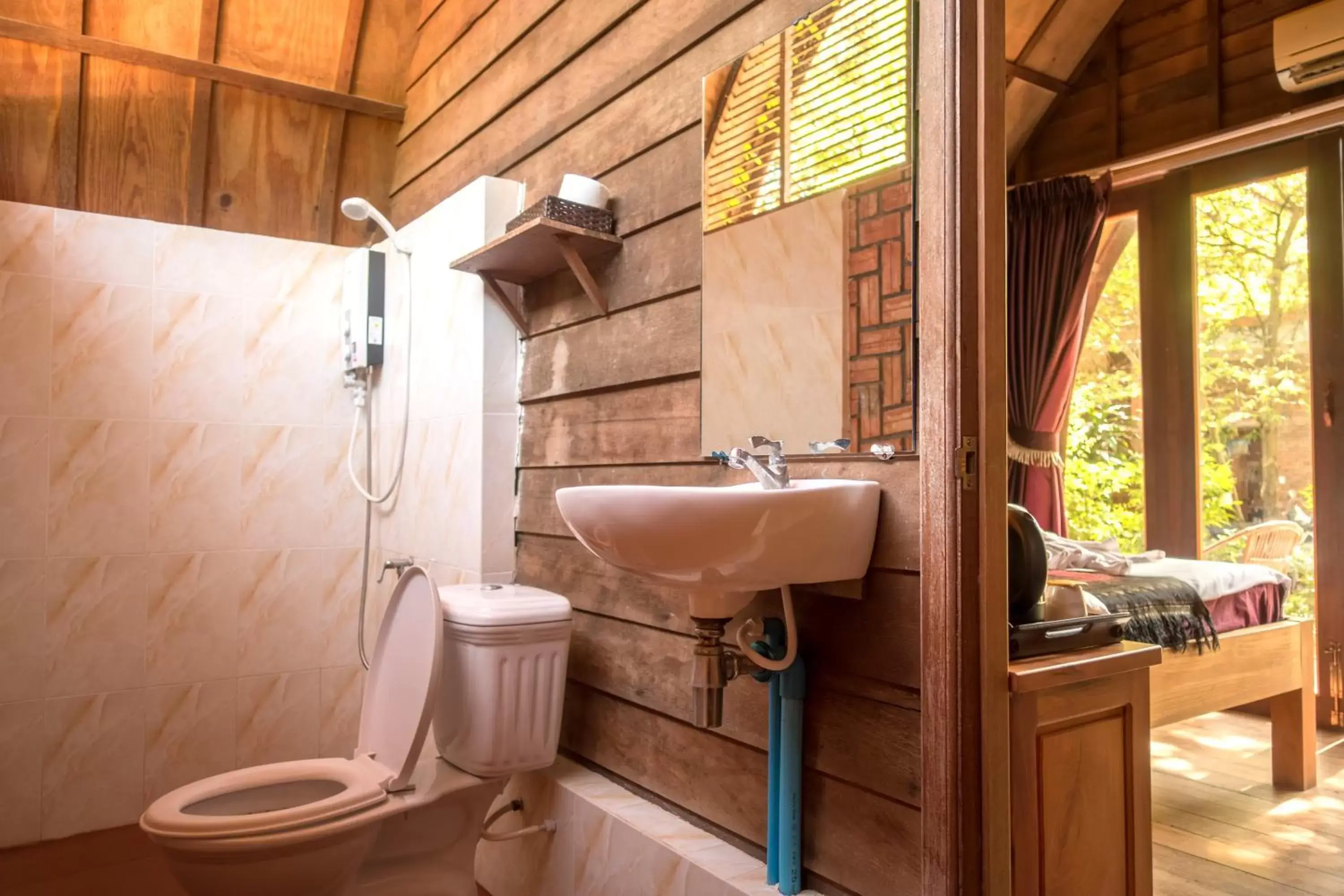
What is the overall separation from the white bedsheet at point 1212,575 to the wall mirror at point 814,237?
1.64 meters

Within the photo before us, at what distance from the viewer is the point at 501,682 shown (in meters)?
2.00

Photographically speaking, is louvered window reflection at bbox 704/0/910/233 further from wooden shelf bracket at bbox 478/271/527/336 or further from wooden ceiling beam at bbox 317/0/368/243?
wooden ceiling beam at bbox 317/0/368/243

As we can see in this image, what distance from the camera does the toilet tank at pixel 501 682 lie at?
6.56 feet

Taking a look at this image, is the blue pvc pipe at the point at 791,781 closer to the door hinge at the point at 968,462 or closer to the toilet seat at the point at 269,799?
the door hinge at the point at 968,462

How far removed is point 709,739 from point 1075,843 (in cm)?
67

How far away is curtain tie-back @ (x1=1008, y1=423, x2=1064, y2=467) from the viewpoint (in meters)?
3.98

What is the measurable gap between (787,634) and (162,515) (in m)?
2.29

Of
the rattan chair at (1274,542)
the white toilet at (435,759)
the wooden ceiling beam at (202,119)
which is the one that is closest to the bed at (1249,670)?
the rattan chair at (1274,542)

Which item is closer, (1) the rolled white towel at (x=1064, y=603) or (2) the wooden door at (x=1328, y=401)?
(1) the rolled white towel at (x=1064, y=603)

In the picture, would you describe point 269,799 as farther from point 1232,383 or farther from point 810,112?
point 1232,383

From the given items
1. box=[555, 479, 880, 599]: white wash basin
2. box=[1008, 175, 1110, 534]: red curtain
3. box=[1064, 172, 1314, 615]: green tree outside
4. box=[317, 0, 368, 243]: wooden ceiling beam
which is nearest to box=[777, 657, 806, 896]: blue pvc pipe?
box=[555, 479, 880, 599]: white wash basin

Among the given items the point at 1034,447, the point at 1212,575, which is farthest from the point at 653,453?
the point at 1034,447

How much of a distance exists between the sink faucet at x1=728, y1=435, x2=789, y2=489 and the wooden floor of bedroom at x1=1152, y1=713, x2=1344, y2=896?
1.47 meters

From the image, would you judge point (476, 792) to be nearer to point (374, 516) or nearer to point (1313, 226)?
point (374, 516)
